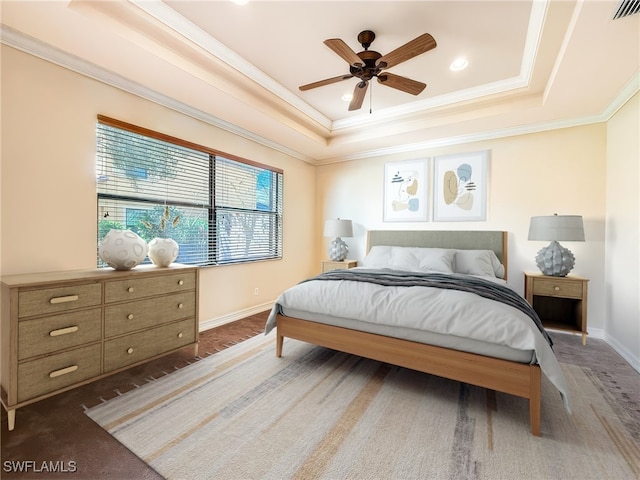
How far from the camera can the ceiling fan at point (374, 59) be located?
1.99 meters

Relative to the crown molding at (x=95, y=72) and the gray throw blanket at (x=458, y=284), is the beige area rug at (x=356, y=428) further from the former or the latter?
the crown molding at (x=95, y=72)

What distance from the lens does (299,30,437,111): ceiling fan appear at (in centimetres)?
199

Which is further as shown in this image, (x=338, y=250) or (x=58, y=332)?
(x=338, y=250)

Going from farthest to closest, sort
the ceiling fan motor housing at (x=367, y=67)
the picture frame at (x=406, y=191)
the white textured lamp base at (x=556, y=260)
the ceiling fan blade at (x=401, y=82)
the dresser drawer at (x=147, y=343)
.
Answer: the picture frame at (x=406, y=191)
the white textured lamp base at (x=556, y=260)
the ceiling fan blade at (x=401, y=82)
the ceiling fan motor housing at (x=367, y=67)
the dresser drawer at (x=147, y=343)

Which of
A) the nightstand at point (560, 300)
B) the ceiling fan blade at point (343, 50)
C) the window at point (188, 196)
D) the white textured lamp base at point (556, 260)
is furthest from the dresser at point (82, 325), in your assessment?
the white textured lamp base at point (556, 260)

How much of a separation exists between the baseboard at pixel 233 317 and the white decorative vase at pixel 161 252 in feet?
3.59

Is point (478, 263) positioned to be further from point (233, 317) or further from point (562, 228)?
point (233, 317)

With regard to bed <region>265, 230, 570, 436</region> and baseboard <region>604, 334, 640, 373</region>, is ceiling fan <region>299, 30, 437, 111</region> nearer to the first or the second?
bed <region>265, 230, 570, 436</region>

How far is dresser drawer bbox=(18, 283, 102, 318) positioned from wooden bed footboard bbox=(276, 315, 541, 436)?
4.76ft

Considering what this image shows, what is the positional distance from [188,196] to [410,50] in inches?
101

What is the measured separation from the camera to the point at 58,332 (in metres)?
1.80

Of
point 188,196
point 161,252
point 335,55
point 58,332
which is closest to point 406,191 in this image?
point 335,55

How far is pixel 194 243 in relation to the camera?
3.26 m

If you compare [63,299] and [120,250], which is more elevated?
[120,250]
